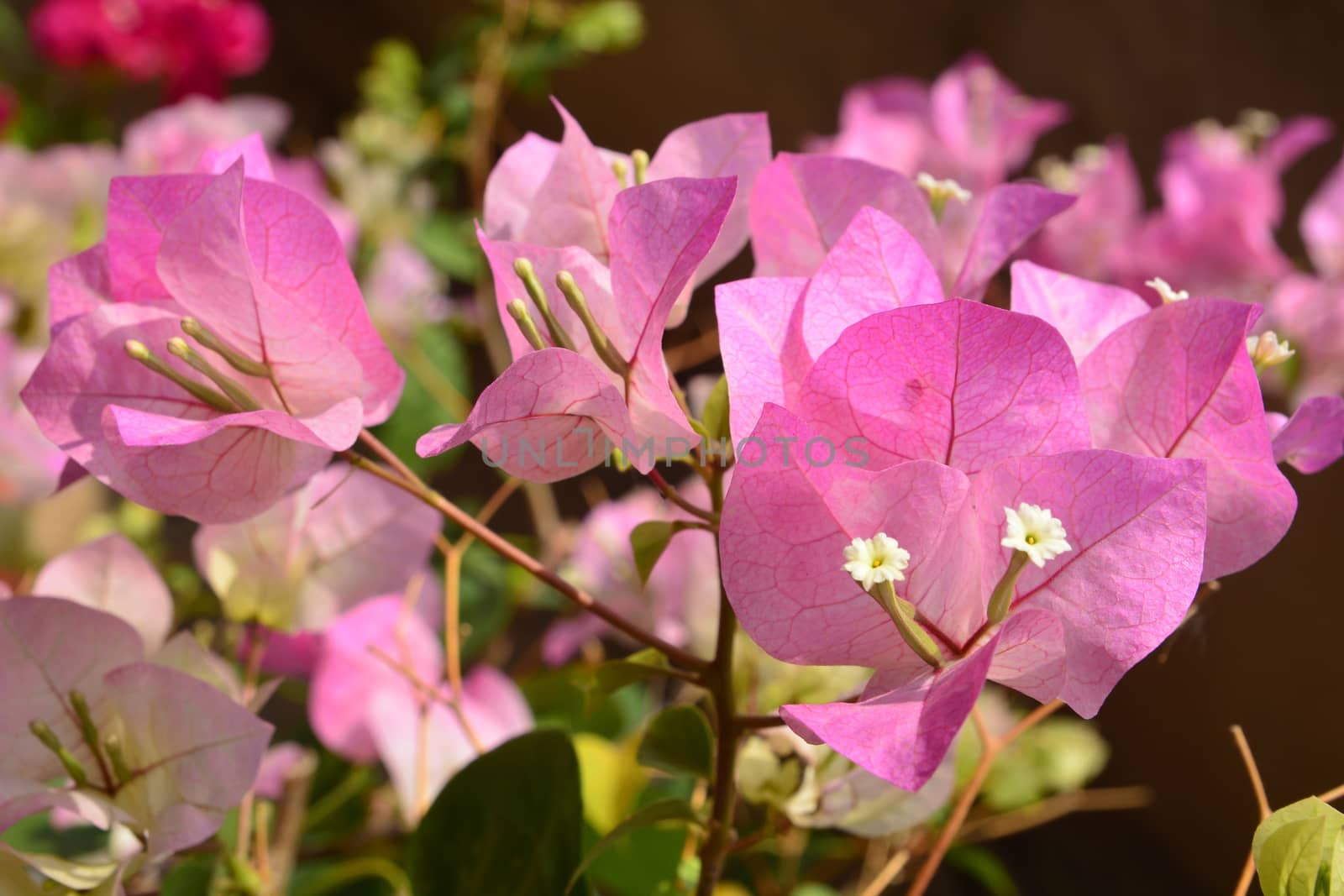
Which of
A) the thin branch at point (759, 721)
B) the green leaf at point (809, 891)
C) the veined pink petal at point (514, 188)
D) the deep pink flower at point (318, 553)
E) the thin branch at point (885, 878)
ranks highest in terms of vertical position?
the veined pink petal at point (514, 188)

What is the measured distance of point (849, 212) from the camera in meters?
0.29

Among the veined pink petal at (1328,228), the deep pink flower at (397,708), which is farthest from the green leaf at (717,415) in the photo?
the veined pink petal at (1328,228)

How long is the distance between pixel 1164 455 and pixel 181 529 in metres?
1.20

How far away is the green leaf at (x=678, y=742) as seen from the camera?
0.29 m

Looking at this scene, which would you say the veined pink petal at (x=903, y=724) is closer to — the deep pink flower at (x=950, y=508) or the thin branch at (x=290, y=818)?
the deep pink flower at (x=950, y=508)

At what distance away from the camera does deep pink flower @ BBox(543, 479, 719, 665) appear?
0.51 meters

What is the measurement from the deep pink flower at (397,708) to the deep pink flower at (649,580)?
0.09 m

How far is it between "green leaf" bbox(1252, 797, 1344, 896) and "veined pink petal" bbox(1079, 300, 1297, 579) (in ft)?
0.18

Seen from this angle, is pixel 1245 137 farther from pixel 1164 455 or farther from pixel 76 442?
pixel 76 442

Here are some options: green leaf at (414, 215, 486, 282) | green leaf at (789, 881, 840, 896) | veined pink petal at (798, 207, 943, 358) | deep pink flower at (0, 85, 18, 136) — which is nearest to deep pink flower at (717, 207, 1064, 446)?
veined pink petal at (798, 207, 943, 358)

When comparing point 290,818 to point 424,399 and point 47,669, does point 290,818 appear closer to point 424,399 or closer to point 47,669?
point 47,669

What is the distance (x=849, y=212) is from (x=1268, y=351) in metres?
0.11

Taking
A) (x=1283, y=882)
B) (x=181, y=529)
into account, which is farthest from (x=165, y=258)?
(x=181, y=529)

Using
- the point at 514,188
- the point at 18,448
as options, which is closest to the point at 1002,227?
the point at 514,188
